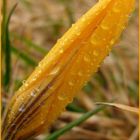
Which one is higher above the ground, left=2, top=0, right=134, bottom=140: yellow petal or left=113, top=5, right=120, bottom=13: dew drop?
left=113, top=5, right=120, bottom=13: dew drop

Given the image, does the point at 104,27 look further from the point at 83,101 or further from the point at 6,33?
the point at 83,101

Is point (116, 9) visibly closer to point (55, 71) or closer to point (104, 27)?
point (104, 27)

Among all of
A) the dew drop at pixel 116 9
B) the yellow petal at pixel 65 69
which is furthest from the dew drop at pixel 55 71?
the dew drop at pixel 116 9

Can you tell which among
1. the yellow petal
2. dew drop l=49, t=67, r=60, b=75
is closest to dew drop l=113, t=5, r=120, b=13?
the yellow petal

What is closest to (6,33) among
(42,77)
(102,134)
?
(42,77)

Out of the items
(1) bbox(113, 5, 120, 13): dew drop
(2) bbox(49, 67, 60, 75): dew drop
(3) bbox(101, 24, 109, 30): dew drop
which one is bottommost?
(2) bbox(49, 67, 60, 75): dew drop

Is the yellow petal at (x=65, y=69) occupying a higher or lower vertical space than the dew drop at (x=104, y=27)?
lower

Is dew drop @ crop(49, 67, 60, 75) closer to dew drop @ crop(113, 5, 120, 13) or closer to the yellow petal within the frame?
the yellow petal

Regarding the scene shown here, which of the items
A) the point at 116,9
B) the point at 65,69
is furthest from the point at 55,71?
the point at 116,9

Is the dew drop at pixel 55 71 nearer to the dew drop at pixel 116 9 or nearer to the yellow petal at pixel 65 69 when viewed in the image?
the yellow petal at pixel 65 69
